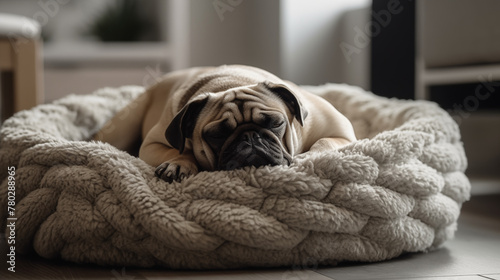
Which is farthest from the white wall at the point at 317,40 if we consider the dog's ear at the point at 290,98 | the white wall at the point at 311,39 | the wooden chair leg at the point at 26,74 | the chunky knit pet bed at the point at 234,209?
the chunky knit pet bed at the point at 234,209

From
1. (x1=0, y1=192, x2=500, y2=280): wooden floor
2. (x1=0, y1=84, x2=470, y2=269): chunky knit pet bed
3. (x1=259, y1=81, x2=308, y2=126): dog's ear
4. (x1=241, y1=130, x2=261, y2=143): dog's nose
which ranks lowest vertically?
(x1=0, y1=192, x2=500, y2=280): wooden floor

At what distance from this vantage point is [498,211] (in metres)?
2.34

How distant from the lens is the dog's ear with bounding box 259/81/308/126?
5.79 ft

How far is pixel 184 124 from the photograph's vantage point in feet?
5.78

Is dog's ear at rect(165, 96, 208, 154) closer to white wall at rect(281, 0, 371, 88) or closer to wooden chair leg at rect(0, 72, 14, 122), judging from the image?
wooden chair leg at rect(0, 72, 14, 122)

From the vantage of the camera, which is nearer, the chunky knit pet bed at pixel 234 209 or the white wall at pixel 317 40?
the chunky knit pet bed at pixel 234 209

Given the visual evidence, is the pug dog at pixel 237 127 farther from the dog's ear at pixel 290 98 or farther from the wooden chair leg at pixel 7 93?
the wooden chair leg at pixel 7 93

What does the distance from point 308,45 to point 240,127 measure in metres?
2.56

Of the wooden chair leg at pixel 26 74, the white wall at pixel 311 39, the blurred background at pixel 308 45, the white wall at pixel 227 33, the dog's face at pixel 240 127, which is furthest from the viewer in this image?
the white wall at pixel 227 33

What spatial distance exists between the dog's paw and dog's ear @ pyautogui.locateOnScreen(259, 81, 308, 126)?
321 millimetres

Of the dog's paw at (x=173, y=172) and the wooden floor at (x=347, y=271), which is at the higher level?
the dog's paw at (x=173, y=172)

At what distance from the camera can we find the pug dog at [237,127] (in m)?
1.64

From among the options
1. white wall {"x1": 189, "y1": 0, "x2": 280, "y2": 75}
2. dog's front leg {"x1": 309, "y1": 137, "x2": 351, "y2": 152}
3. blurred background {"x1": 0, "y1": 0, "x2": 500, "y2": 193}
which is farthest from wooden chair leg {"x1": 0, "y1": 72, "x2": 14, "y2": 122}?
white wall {"x1": 189, "y1": 0, "x2": 280, "y2": 75}

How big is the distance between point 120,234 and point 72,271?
0.13 meters
